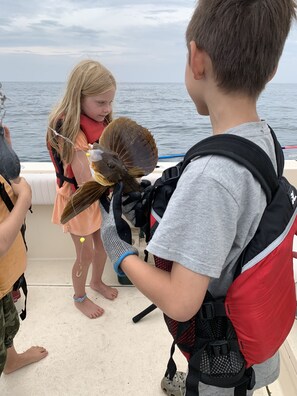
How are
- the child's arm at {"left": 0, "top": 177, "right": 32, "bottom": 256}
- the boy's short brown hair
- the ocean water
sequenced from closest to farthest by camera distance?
the boy's short brown hair < the child's arm at {"left": 0, "top": 177, "right": 32, "bottom": 256} < the ocean water

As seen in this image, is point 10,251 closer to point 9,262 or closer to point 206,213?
point 9,262

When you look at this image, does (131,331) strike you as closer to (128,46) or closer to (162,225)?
(162,225)

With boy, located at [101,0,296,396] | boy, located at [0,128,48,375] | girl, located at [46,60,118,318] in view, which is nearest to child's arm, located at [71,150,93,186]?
girl, located at [46,60,118,318]

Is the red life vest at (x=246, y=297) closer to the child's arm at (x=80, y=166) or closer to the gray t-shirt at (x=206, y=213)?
the gray t-shirt at (x=206, y=213)

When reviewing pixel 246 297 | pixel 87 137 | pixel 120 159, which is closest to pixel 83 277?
pixel 87 137

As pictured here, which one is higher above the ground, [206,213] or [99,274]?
[206,213]

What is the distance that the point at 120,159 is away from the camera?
0.94 metres

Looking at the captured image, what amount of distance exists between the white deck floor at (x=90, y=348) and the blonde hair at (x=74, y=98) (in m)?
1.02

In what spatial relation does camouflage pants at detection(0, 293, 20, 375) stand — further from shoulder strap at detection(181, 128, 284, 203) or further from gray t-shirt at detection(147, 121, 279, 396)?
shoulder strap at detection(181, 128, 284, 203)

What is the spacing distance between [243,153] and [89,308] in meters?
1.75

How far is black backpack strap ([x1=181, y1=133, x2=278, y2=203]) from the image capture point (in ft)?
2.17

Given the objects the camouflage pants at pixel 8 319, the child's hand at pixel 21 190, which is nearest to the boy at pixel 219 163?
the child's hand at pixel 21 190

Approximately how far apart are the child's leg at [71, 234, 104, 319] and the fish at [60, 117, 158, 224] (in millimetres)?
1127

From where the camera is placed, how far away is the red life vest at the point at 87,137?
1.82m
